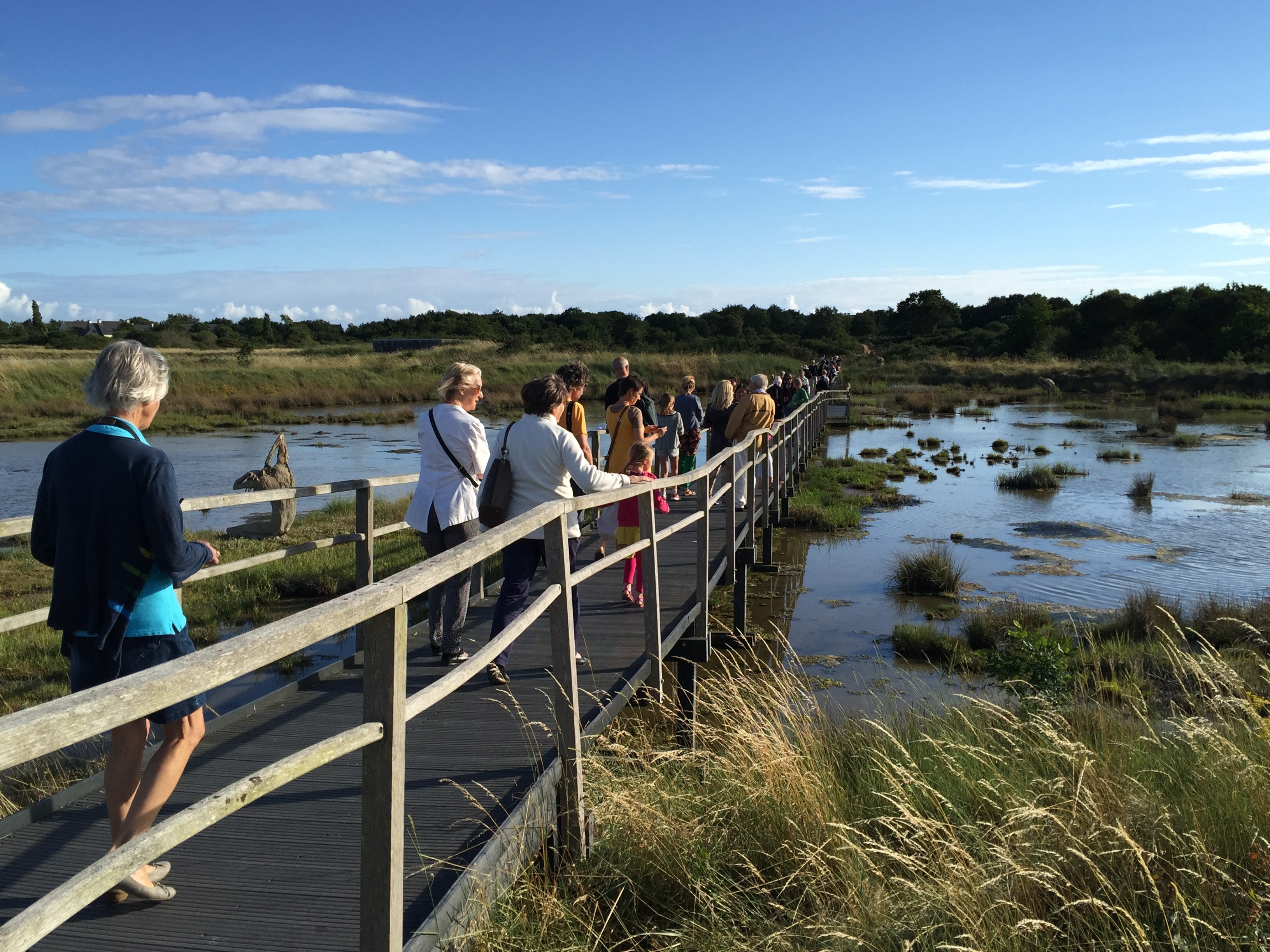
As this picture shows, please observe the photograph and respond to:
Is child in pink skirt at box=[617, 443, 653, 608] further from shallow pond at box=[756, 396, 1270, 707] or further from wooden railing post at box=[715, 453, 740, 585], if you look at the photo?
shallow pond at box=[756, 396, 1270, 707]

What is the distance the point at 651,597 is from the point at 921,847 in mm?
2202

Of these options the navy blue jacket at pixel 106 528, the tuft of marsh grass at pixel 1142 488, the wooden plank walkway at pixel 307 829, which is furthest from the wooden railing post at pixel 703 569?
the tuft of marsh grass at pixel 1142 488

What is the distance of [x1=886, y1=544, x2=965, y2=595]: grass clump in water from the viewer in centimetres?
1191

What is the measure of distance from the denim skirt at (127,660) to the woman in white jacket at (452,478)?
223 cm

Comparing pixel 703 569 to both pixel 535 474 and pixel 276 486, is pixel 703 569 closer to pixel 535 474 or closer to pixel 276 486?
pixel 535 474

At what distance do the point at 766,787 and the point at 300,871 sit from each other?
172cm

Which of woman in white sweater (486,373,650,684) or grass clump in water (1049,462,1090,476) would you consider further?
grass clump in water (1049,462,1090,476)

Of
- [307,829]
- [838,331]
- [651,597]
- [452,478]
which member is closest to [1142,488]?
[651,597]

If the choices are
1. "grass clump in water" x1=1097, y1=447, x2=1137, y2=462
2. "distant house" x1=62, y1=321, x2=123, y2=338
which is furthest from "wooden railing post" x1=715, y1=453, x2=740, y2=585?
"distant house" x1=62, y1=321, x2=123, y2=338

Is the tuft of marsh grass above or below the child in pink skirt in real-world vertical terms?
below

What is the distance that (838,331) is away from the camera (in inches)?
3991

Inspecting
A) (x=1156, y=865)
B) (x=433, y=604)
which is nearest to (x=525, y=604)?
(x=433, y=604)

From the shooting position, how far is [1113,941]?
2.80 meters

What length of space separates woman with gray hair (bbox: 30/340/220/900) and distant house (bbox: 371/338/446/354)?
74.5 metres
